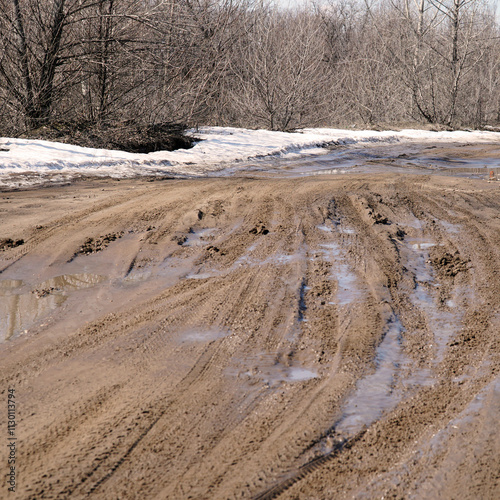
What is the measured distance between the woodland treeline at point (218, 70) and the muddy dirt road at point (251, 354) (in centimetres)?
796

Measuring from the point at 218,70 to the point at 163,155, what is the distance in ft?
31.8

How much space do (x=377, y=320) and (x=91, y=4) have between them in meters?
12.4

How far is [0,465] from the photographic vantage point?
2.44 meters

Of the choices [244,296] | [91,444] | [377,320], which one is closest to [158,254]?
[244,296]

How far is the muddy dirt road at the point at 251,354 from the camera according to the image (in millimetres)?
2430

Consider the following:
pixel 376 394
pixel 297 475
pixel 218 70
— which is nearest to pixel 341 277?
pixel 376 394

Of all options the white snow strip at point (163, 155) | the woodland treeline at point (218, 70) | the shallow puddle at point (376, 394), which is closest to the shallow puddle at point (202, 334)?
the shallow puddle at point (376, 394)

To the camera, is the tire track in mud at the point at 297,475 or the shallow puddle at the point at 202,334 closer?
the tire track in mud at the point at 297,475

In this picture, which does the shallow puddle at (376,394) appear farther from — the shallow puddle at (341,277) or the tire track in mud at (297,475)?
the shallow puddle at (341,277)

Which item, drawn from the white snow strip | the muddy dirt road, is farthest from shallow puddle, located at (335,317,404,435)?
the white snow strip

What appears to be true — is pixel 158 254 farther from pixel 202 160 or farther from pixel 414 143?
pixel 414 143

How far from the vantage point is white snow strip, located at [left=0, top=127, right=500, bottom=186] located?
10430 millimetres

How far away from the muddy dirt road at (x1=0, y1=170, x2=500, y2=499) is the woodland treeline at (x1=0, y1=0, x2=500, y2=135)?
796cm

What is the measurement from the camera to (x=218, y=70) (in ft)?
68.6
